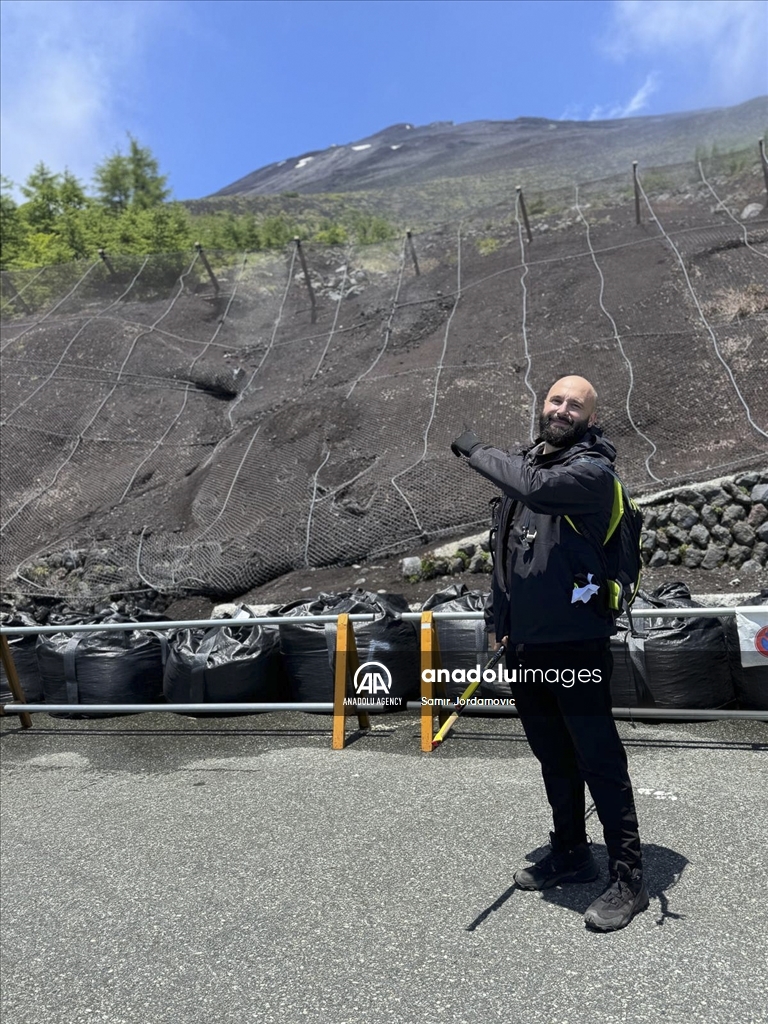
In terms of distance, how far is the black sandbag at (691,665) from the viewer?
5.69 m

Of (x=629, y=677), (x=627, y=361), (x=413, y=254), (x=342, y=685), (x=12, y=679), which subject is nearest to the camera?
(x=629, y=677)

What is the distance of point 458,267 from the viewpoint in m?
16.7

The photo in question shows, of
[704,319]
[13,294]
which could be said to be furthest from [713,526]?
[13,294]

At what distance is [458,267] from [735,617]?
1216cm

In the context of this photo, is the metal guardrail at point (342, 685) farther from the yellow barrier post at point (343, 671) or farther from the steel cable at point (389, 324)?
the steel cable at point (389, 324)

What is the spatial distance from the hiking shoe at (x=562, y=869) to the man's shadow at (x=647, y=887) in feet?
0.11

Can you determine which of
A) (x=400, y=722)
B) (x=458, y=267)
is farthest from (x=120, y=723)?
A: (x=458, y=267)

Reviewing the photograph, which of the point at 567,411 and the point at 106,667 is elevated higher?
the point at 567,411

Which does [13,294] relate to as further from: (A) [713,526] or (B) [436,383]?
(A) [713,526]

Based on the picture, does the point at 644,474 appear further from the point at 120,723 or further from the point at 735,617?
the point at 120,723

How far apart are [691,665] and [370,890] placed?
107 inches

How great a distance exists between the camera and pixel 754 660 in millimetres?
5508

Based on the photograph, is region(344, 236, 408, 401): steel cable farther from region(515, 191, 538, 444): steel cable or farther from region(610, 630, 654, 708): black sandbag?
region(610, 630, 654, 708): black sandbag

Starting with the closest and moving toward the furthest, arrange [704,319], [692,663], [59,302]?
1. [692,663]
2. [704,319]
3. [59,302]
